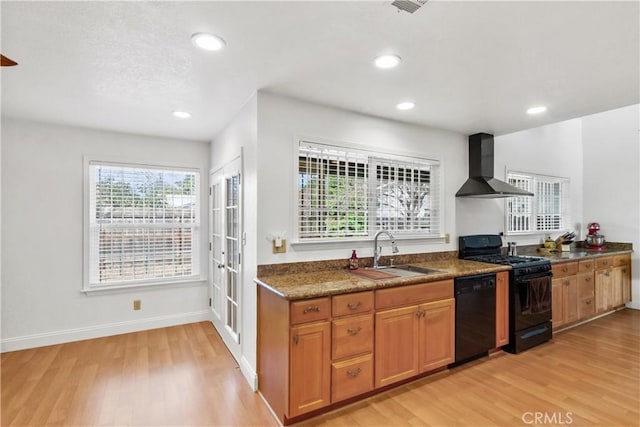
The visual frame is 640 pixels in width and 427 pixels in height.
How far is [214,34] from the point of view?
5.87 feet

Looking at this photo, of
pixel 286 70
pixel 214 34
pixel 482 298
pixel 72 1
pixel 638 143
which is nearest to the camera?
pixel 72 1

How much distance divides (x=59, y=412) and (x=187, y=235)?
226 centimetres

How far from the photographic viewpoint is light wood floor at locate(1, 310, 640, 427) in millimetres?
2213

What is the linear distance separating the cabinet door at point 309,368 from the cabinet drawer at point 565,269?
3094mm

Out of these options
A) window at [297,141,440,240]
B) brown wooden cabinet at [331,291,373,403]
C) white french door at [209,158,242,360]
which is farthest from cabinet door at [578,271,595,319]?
white french door at [209,158,242,360]

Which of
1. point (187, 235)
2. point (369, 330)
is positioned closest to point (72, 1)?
point (369, 330)

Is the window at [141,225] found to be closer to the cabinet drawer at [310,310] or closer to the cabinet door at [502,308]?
the cabinet drawer at [310,310]

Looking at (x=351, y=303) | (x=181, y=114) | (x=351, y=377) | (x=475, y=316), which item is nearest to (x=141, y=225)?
(x=181, y=114)

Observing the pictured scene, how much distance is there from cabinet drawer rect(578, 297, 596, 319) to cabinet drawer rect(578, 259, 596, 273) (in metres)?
0.38

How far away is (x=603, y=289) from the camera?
14.3 feet

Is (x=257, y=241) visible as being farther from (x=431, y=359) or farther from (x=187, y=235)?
(x=187, y=235)

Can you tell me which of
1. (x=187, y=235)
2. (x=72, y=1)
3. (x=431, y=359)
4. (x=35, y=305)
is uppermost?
(x=72, y=1)

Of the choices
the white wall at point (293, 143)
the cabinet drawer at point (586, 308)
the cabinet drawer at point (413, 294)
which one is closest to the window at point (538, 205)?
the cabinet drawer at point (586, 308)

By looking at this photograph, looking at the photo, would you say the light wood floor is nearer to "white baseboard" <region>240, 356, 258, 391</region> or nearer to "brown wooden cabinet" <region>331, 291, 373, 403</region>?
"white baseboard" <region>240, 356, 258, 391</region>
